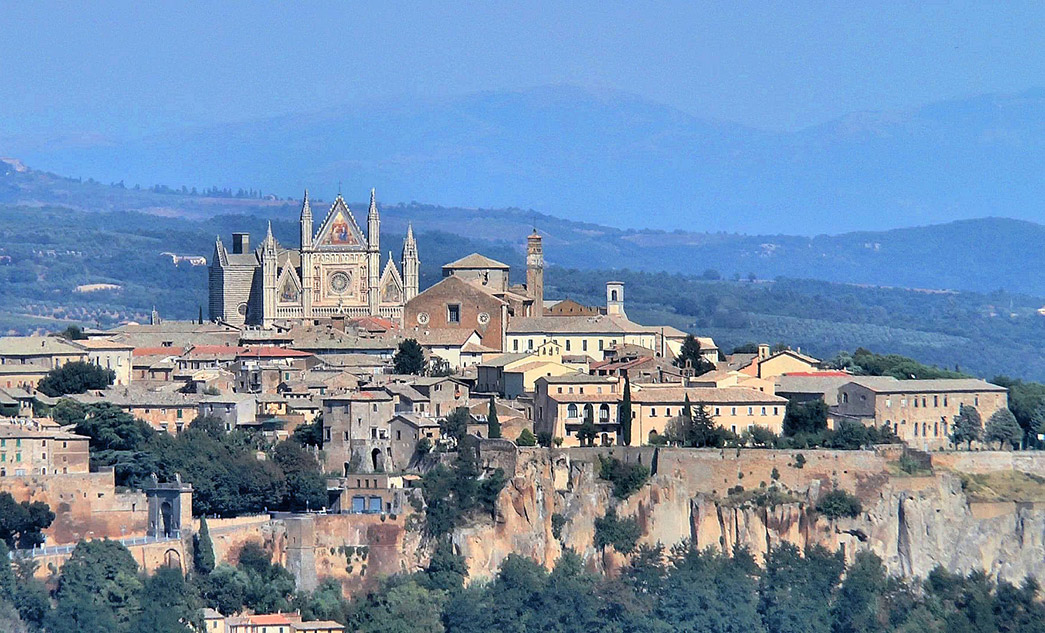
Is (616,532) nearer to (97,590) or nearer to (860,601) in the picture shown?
(860,601)

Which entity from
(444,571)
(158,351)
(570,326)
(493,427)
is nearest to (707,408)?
(493,427)

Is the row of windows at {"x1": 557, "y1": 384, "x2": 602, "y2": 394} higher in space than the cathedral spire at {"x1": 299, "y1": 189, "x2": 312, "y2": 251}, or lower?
lower

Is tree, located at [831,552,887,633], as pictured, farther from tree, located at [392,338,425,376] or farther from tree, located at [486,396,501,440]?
tree, located at [392,338,425,376]

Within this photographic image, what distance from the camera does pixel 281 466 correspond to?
61.0m

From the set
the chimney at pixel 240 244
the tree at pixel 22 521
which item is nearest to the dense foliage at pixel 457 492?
the tree at pixel 22 521

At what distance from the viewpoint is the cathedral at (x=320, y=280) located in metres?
84.6

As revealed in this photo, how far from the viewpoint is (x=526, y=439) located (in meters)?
62.6

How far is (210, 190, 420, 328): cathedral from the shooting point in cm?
8462

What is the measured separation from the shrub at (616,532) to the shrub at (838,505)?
184 inches

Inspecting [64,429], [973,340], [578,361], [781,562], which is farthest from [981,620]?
[973,340]

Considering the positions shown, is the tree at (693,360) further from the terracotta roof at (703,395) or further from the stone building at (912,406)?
the stone building at (912,406)

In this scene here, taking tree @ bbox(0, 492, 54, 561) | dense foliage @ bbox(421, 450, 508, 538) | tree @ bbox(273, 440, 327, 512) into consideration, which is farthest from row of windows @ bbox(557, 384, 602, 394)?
tree @ bbox(0, 492, 54, 561)

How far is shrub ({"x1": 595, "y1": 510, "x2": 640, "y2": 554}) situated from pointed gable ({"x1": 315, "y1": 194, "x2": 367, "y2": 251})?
88.7 ft

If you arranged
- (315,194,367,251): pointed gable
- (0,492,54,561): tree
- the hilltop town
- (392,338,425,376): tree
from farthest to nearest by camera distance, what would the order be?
(315,194,367,251): pointed gable → (392,338,425,376): tree → the hilltop town → (0,492,54,561): tree
